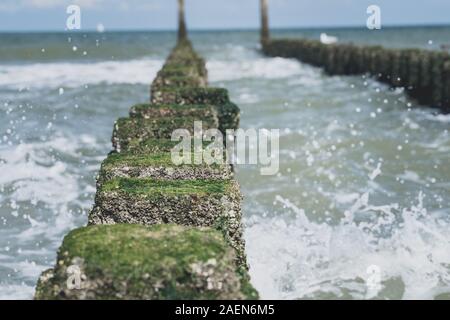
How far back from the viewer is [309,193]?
6793mm

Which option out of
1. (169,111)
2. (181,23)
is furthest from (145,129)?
(181,23)

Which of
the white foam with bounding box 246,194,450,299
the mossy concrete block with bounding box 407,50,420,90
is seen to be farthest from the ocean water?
the mossy concrete block with bounding box 407,50,420,90

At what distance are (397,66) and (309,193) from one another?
1096cm

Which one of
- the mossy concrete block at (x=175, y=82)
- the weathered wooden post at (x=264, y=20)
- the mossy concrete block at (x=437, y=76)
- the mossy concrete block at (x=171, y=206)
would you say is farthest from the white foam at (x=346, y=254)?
the weathered wooden post at (x=264, y=20)

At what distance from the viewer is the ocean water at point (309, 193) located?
4414 mm

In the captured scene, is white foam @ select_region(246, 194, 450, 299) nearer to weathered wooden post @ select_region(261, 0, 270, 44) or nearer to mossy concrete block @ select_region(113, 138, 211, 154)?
mossy concrete block @ select_region(113, 138, 211, 154)

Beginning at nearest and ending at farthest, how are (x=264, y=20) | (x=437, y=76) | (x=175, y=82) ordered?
(x=175, y=82)
(x=437, y=76)
(x=264, y=20)

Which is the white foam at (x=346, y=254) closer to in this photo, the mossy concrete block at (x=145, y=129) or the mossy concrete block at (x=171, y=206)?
the mossy concrete block at (x=145, y=129)

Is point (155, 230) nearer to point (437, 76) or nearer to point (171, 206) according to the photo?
point (171, 206)

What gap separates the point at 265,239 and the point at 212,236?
9.69ft

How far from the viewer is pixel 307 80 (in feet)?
67.0
